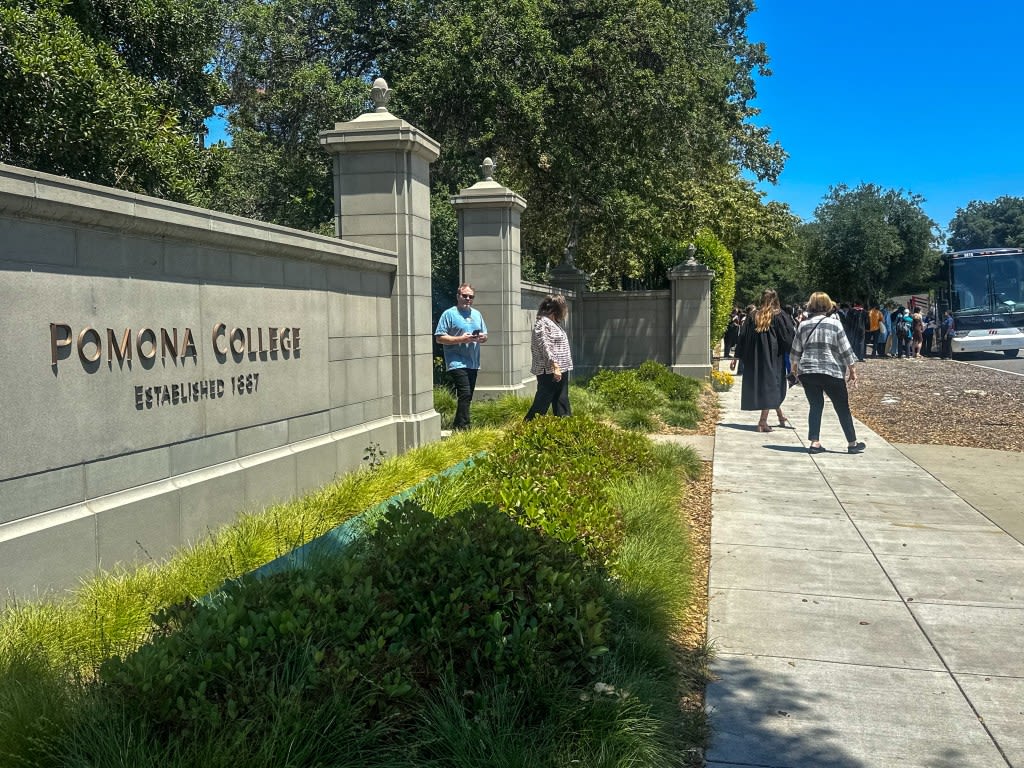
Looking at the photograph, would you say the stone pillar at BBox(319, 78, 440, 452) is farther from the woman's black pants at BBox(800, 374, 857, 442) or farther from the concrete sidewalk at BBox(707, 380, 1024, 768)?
the woman's black pants at BBox(800, 374, 857, 442)

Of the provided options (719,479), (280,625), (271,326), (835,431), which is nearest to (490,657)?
(280,625)

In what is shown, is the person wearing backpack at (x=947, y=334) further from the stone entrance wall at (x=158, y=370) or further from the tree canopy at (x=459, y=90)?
the stone entrance wall at (x=158, y=370)

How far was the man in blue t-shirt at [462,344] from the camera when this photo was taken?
395 inches

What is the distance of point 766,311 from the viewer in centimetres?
1209

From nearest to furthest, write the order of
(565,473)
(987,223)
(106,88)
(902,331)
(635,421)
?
(565,473) → (106,88) → (635,421) → (902,331) → (987,223)

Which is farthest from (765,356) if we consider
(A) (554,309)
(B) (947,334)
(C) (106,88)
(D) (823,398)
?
(B) (947,334)

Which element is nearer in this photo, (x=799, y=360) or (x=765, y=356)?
(x=799, y=360)

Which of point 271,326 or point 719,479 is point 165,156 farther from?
point 719,479

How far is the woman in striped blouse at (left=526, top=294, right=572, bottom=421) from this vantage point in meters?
9.85

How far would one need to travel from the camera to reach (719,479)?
29.0ft

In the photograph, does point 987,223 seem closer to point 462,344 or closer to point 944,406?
point 944,406

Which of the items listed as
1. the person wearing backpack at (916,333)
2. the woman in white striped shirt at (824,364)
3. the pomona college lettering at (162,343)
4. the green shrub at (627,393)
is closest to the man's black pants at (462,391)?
the pomona college lettering at (162,343)

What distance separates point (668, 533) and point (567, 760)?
3046 mm

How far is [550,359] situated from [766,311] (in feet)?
12.2
